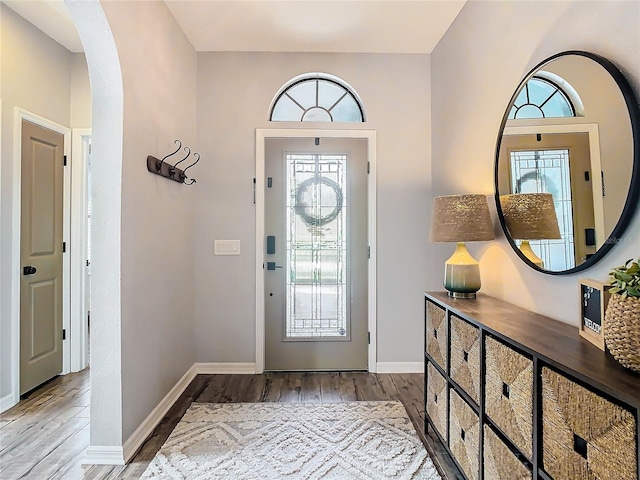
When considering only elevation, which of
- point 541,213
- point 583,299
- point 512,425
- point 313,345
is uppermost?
point 541,213

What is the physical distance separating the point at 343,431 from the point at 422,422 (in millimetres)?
518

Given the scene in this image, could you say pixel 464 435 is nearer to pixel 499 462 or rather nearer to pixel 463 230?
pixel 499 462

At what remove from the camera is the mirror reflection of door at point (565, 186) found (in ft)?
4.33

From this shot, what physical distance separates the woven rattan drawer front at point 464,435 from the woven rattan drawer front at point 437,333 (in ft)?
0.65

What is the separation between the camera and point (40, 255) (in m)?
2.83

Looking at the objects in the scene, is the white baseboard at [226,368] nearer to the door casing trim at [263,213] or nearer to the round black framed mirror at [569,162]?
the door casing trim at [263,213]

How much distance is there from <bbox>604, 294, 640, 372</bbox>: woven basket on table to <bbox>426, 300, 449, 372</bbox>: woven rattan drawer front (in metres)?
0.94

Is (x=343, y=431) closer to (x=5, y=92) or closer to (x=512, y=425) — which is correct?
(x=512, y=425)

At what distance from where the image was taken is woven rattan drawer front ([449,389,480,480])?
60.2 inches

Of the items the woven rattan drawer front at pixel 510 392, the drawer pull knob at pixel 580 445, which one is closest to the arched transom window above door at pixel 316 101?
the woven rattan drawer front at pixel 510 392

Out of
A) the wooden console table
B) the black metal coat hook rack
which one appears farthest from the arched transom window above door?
the wooden console table

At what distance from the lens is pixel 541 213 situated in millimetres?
1597

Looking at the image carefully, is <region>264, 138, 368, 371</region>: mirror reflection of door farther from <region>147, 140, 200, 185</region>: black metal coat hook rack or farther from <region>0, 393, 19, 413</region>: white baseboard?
<region>0, 393, 19, 413</region>: white baseboard

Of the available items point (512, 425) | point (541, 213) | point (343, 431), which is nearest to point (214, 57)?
point (541, 213)
